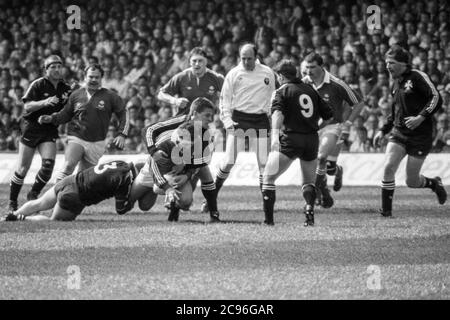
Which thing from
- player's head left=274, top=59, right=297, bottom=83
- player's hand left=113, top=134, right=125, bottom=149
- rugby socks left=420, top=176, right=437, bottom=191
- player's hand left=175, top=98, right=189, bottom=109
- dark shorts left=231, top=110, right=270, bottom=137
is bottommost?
rugby socks left=420, top=176, right=437, bottom=191

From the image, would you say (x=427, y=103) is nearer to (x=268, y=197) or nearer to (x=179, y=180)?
(x=268, y=197)

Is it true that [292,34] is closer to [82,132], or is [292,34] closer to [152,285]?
[82,132]

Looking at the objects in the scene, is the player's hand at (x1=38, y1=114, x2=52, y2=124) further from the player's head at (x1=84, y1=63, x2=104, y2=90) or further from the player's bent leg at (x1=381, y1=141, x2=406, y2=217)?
the player's bent leg at (x1=381, y1=141, x2=406, y2=217)

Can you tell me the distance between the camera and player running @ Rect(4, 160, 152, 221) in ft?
37.2

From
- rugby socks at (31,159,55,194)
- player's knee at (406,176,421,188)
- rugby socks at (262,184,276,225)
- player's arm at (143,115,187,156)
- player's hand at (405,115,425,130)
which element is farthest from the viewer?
rugby socks at (31,159,55,194)

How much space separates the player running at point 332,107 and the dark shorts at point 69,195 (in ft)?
12.5

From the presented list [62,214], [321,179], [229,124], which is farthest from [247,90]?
[62,214]

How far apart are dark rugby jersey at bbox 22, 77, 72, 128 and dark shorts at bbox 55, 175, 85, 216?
1905 mm

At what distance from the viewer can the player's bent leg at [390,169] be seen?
12.2 metres

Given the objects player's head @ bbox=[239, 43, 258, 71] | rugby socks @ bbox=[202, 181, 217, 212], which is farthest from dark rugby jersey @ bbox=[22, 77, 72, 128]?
rugby socks @ bbox=[202, 181, 217, 212]

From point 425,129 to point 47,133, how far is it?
513cm

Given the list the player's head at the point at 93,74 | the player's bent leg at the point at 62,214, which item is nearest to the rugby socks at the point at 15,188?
the player's bent leg at the point at 62,214

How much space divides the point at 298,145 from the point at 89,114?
340cm
